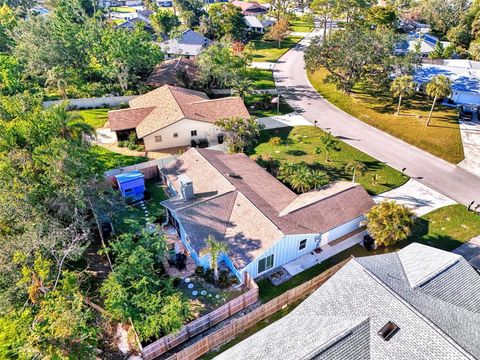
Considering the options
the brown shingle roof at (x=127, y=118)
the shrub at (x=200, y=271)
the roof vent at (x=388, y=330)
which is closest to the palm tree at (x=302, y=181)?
the shrub at (x=200, y=271)

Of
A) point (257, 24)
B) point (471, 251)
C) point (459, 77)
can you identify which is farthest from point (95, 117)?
point (257, 24)

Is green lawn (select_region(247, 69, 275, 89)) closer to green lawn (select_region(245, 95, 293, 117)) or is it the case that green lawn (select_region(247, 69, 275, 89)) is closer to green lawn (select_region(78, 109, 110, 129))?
green lawn (select_region(245, 95, 293, 117))

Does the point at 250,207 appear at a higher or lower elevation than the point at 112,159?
higher

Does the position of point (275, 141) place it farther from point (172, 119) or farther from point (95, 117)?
point (95, 117)

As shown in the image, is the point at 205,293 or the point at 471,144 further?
the point at 471,144

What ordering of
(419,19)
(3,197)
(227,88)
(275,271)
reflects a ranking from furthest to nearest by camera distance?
(419,19), (227,88), (275,271), (3,197)

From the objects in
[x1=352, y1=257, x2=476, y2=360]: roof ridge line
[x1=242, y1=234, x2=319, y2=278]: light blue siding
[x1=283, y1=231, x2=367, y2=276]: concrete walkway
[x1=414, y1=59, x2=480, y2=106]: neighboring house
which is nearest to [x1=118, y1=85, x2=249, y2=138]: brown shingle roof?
[x1=242, y1=234, x2=319, y2=278]: light blue siding

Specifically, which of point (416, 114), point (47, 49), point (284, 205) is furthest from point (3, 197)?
point (416, 114)

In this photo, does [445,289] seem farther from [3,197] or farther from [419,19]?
[419,19]
